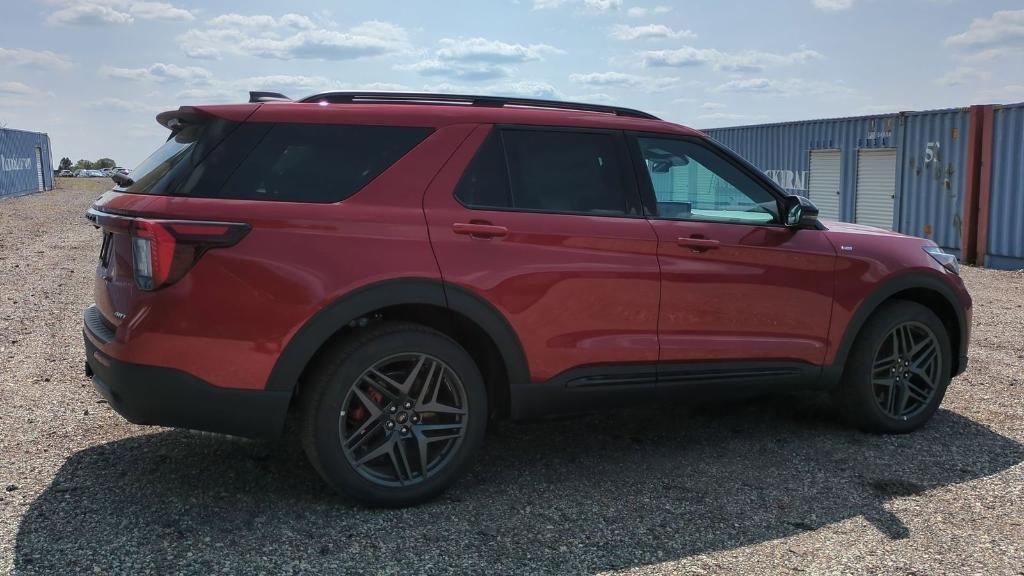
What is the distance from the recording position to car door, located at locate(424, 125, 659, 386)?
13.0 feet

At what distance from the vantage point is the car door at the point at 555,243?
3.97m

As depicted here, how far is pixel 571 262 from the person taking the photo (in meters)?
4.12

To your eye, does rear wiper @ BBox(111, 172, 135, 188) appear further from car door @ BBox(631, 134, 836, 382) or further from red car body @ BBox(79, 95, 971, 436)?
car door @ BBox(631, 134, 836, 382)

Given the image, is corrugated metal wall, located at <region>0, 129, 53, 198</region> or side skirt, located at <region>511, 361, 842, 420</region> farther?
corrugated metal wall, located at <region>0, 129, 53, 198</region>

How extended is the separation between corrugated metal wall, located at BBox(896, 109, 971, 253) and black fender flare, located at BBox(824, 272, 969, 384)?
41.9ft

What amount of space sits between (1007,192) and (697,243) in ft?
44.7

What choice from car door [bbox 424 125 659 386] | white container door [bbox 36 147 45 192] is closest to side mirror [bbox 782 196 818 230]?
car door [bbox 424 125 659 386]

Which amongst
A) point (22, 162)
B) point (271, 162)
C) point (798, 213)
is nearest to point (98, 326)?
point (271, 162)

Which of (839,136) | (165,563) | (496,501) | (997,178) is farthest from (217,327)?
(839,136)

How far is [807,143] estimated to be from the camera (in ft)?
69.8

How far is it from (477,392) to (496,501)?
52 centimetres

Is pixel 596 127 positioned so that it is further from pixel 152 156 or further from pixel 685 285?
pixel 152 156

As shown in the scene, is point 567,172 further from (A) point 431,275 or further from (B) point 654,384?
(B) point 654,384

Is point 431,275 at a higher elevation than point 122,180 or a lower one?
lower
